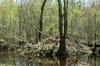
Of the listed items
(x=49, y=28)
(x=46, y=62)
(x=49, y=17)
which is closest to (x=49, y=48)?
(x=46, y=62)

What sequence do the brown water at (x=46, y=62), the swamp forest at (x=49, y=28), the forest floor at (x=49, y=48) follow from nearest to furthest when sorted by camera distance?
the brown water at (x=46, y=62) → the forest floor at (x=49, y=48) → the swamp forest at (x=49, y=28)

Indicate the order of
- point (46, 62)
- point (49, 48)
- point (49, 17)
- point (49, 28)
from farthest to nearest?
1. point (49, 17)
2. point (49, 28)
3. point (49, 48)
4. point (46, 62)

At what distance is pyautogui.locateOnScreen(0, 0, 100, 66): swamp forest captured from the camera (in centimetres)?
3046

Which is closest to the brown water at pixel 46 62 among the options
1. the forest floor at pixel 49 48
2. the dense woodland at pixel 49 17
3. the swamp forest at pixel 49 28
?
the forest floor at pixel 49 48

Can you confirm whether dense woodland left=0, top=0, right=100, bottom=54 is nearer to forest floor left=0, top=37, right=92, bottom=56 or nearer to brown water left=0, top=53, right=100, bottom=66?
forest floor left=0, top=37, right=92, bottom=56

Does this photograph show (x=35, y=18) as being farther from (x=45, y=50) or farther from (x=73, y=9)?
(x=45, y=50)

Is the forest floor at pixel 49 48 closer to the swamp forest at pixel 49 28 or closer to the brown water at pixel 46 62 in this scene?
the swamp forest at pixel 49 28

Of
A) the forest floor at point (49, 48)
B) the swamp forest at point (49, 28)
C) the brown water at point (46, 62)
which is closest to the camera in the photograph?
the brown water at point (46, 62)

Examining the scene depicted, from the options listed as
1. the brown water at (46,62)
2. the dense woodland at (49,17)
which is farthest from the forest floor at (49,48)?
the dense woodland at (49,17)

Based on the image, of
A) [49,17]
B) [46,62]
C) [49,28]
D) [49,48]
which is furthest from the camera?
[49,17]

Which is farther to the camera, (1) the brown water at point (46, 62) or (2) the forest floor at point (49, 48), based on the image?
(2) the forest floor at point (49, 48)

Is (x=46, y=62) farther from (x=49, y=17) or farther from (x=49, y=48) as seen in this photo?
(x=49, y=17)

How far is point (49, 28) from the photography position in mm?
48719

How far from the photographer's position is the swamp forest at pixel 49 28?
30.5m
